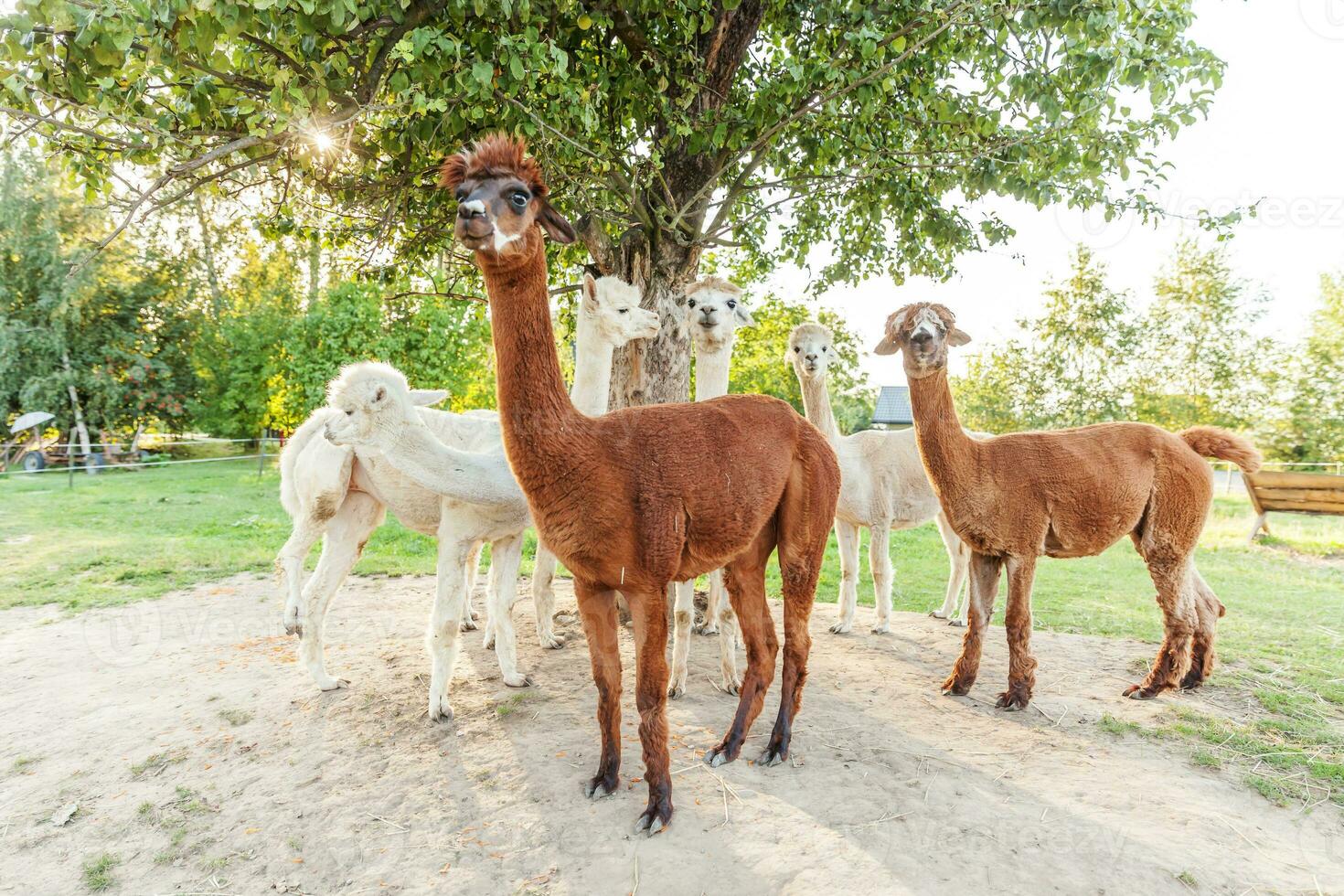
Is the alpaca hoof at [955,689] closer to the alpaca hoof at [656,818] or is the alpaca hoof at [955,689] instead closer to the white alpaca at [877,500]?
the white alpaca at [877,500]

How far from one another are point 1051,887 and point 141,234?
32659mm

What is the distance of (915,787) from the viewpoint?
11.2 feet

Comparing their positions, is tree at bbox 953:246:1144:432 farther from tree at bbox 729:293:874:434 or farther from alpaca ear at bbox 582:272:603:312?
alpaca ear at bbox 582:272:603:312

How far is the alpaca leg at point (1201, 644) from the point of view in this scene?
16.0 feet

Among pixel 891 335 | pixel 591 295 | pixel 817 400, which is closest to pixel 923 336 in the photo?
pixel 891 335

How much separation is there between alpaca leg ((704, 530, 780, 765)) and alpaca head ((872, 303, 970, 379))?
61.3 inches

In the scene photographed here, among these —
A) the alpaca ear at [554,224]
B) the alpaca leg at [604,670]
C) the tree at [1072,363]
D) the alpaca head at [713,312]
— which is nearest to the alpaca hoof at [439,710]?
the alpaca leg at [604,670]

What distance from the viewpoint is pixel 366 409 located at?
394cm

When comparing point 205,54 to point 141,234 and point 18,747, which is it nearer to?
point 18,747

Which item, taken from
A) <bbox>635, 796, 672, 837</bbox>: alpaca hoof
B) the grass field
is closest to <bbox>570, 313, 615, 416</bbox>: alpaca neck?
<bbox>635, 796, 672, 837</bbox>: alpaca hoof

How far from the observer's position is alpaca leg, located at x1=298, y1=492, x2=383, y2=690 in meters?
4.72

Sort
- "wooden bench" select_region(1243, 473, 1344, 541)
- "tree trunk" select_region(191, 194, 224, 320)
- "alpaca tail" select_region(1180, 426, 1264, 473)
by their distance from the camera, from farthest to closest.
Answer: "tree trunk" select_region(191, 194, 224, 320)
"wooden bench" select_region(1243, 473, 1344, 541)
"alpaca tail" select_region(1180, 426, 1264, 473)

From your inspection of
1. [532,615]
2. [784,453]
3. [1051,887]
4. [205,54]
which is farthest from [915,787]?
[205,54]

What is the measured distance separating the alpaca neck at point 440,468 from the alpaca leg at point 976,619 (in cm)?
326
